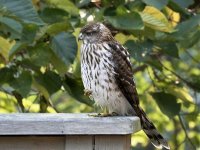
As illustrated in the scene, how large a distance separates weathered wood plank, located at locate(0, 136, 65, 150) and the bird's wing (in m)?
1.43

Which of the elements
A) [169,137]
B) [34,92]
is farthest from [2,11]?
[169,137]

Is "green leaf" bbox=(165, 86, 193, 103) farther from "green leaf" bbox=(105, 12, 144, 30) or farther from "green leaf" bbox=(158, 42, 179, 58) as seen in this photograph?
"green leaf" bbox=(105, 12, 144, 30)

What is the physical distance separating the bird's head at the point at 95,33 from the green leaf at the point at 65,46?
80 mm

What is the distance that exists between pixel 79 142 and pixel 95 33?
1.73 m

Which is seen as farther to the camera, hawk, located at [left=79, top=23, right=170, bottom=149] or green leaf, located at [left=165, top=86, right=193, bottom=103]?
green leaf, located at [left=165, top=86, right=193, bottom=103]

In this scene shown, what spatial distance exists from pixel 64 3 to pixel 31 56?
1.57ft

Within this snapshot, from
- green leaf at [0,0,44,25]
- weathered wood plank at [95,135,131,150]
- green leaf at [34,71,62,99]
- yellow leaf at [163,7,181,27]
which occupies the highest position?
green leaf at [0,0,44,25]

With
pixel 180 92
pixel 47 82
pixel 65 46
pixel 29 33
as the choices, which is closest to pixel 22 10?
pixel 29 33

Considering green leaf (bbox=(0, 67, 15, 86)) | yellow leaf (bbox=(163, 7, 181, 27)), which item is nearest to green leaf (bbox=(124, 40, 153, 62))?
yellow leaf (bbox=(163, 7, 181, 27))

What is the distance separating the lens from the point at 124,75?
493 centimetres

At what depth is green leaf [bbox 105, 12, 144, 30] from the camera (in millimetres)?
4844

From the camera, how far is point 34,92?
5.93 meters

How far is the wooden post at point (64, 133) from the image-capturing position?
346 cm

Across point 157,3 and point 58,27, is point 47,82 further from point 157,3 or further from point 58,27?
point 157,3
